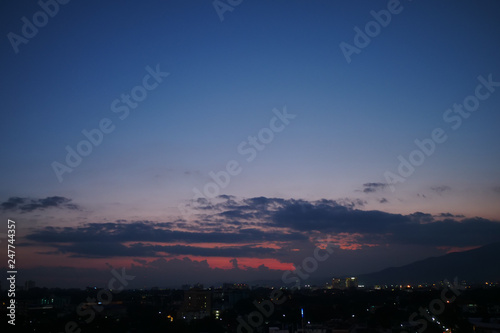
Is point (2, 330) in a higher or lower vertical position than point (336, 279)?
higher

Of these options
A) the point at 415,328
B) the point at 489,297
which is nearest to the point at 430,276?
the point at 489,297

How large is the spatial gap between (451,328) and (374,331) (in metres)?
4.30

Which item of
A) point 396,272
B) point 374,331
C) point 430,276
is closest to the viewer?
point 374,331

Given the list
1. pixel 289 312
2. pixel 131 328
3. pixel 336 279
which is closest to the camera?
pixel 131 328

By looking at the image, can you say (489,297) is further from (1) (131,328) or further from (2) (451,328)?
(1) (131,328)

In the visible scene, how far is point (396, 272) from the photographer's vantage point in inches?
6742

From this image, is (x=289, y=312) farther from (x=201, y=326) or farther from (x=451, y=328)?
(x=451, y=328)

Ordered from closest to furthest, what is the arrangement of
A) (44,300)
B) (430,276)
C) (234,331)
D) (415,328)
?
(415,328) → (234,331) → (44,300) → (430,276)

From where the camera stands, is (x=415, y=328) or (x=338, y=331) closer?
(x=338, y=331)

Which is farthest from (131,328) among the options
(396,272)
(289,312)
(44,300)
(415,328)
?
(396,272)

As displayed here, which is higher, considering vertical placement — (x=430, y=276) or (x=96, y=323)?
(x=96, y=323)

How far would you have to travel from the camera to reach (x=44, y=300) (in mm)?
45938

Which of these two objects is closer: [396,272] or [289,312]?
[289,312]

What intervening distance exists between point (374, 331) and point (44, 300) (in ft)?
138
